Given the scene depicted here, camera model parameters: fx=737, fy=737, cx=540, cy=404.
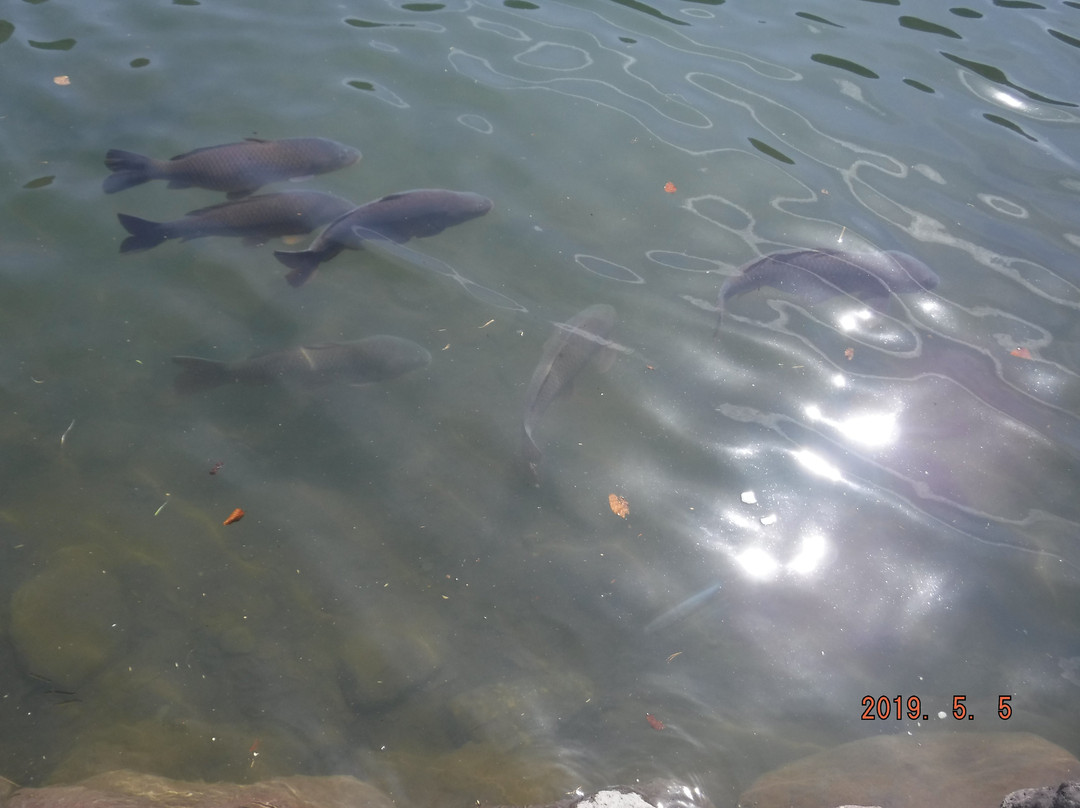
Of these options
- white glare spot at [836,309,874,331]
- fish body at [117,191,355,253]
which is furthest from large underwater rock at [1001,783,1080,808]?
fish body at [117,191,355,253]

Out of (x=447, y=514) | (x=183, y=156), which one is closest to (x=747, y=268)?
(x=447, y=514)

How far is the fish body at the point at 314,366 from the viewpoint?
14.7 feet

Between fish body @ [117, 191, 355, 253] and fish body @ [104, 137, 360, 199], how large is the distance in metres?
0.30

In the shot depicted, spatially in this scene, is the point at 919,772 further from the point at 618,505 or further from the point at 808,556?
the point at 618,505

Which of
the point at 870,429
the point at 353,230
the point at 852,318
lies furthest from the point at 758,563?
the point at 353,230

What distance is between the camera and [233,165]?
5625 mm

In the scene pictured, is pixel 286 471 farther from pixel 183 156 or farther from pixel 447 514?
pixel 183 156

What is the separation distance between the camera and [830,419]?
468cm

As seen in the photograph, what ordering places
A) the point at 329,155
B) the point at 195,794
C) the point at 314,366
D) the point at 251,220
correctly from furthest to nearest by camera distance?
1. the point at 329,155
2. the point at 251,220
3. the point at 314,366
4. the point at 195,794

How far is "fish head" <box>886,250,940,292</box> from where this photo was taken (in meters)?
5.51

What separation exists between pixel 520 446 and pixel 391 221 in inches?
85.1

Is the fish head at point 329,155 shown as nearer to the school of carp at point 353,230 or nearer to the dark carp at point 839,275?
the school of carp at point 353,230

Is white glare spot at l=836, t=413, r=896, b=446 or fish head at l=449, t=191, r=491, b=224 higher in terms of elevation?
fish head at l=449, t=191, r=491, b=224
